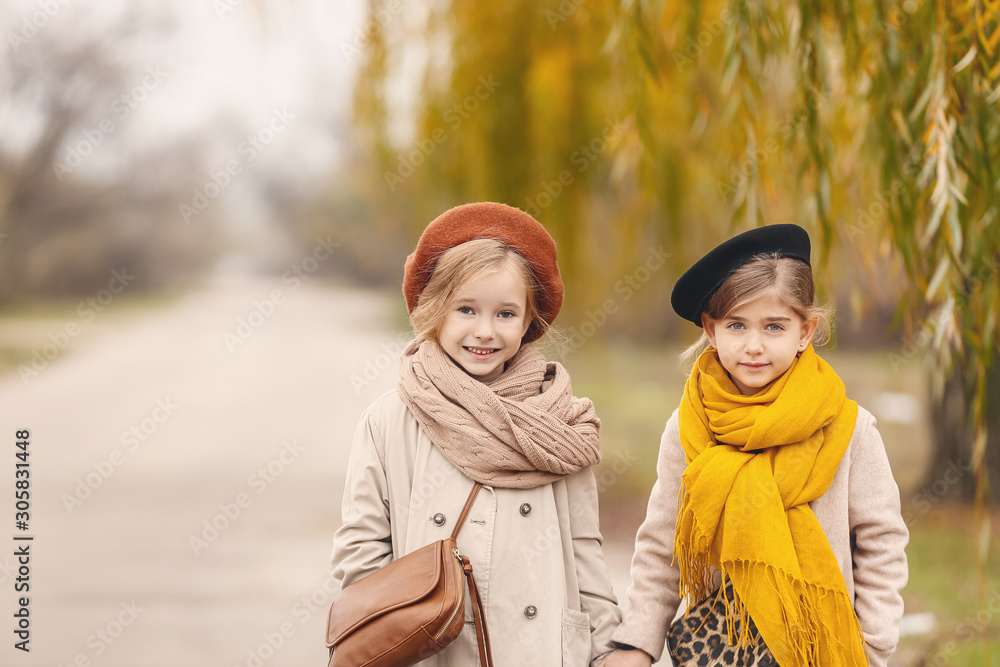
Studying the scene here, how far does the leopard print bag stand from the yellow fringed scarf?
0.03m

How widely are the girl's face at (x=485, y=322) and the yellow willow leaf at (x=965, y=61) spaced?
1361mm

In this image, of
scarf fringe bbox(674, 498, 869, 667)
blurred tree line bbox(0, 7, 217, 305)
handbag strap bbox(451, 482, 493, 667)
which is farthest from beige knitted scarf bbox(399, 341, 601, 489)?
blurred tree line bbox(0, 7, 217, 305)

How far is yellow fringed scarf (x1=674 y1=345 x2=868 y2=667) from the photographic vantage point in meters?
1.51

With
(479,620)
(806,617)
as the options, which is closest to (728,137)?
(806,617)

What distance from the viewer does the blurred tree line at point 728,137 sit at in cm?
224

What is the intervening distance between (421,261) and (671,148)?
2844 mm

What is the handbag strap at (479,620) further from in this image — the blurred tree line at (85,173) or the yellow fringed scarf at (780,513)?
the blurred tree line at (85,173)

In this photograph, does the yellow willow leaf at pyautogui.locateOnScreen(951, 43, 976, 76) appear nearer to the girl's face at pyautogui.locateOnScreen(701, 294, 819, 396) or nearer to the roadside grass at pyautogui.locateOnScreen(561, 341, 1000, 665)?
the roadside grass at pyautogui.locateOnScreen(561, 341, 1000, 665)

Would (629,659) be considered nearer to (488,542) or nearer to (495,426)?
(488,542)

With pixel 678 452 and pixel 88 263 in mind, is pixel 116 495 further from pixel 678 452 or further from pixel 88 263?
pixel 678 452

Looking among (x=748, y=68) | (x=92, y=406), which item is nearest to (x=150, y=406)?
(x=92, y=406)

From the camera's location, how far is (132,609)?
4656mm

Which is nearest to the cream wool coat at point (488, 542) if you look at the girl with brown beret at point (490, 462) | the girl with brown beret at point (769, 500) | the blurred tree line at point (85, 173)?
the girl with brown beret at point (490, 462)

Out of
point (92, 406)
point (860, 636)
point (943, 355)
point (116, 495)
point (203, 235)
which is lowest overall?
point (860, 636)
